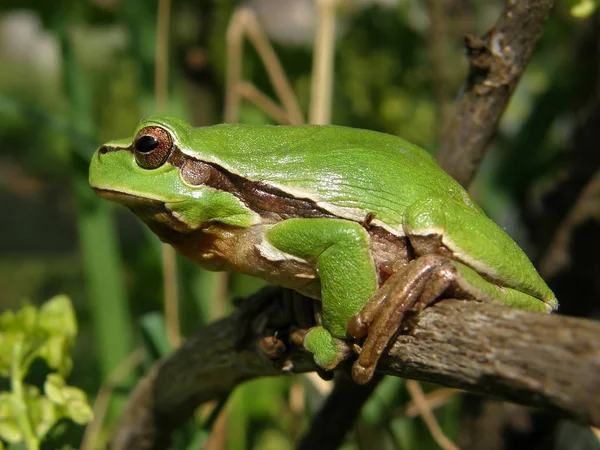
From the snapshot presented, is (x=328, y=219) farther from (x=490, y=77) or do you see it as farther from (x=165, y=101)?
(x=165, y=101)

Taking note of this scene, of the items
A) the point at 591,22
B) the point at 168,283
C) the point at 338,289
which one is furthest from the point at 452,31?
the point at 338,289

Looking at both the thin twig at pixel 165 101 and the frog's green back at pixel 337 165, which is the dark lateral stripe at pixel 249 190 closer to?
the frog's green back at pixel 337 165

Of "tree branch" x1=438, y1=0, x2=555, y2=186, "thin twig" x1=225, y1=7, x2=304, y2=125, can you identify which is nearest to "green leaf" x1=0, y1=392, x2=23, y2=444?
"tree branch" x1=438, y1=0, x2=555, y2=186

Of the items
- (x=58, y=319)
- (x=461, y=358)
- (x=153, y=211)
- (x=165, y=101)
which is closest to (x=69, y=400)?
(x=58, y=319)

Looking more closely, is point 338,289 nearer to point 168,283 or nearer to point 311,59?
point 168,283

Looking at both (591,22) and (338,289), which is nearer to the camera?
(338,289)

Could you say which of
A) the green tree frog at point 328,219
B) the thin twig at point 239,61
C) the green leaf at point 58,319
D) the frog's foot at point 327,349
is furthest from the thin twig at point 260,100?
the frog's foot at point 327,349
